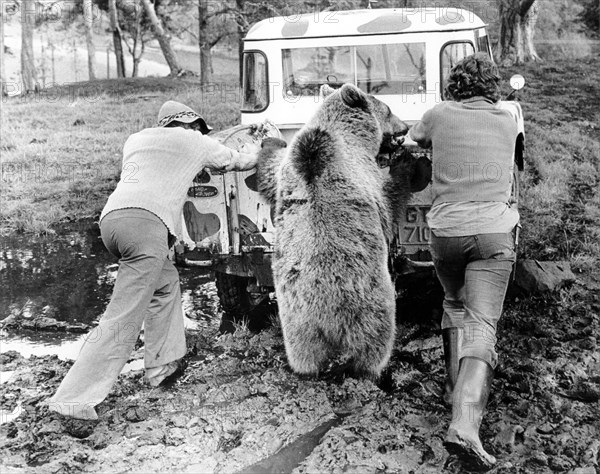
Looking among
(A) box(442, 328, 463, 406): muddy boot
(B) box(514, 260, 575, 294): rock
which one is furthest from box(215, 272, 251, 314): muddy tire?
(B) box(514, 260, 575, 294): rock

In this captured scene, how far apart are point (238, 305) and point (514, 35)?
1594 centimetres

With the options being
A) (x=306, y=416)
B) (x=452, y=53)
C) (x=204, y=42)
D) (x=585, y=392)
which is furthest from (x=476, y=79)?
(x=204, y=42)

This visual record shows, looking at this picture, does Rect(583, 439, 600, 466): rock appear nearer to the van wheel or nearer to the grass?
the van wheel

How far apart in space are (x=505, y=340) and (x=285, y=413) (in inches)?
76.3

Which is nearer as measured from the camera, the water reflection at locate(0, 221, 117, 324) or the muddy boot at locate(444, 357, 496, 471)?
the muddy boot at locate(444, 357, 496, 471)

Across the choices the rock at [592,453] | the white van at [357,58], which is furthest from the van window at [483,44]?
the rock at [592,453]

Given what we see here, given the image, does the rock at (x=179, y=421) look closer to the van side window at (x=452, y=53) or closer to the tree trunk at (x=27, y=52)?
the van side window at (x=452, y=53)

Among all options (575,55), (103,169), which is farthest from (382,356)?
(575,55)

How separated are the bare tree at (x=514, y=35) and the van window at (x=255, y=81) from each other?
13595mm

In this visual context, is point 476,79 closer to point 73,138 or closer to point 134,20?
point 73,138

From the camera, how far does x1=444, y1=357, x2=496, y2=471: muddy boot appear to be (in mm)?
3268

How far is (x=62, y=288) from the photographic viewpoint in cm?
664

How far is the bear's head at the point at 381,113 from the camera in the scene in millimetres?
4234

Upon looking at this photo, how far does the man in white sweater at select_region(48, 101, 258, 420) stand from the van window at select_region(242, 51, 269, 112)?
106 inches
